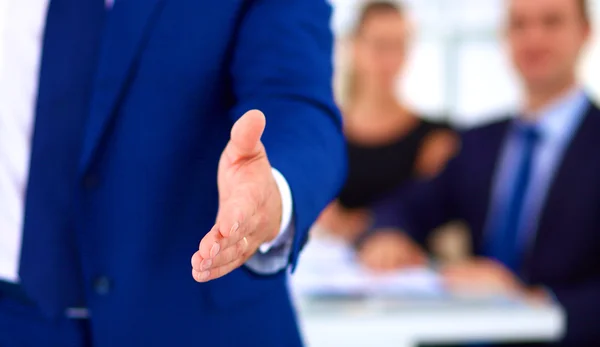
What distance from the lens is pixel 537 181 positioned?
99.0 inches

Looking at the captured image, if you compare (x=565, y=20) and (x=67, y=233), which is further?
(x=565, y=20)

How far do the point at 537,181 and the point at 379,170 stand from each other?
130 cm

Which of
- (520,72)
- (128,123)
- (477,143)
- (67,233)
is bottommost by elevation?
(67,233)

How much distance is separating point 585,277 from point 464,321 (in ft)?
2.60

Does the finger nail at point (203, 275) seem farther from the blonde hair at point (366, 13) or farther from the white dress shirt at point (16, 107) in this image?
the blonde hair at point (366, 13)

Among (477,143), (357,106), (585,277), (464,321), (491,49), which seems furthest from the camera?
(491,49)

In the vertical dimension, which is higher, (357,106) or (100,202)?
(357,106)

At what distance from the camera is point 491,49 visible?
9.11m

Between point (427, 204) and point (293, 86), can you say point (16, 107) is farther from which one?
point (427, 204)

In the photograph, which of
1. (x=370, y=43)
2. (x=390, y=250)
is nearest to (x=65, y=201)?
(x=390, y=250)

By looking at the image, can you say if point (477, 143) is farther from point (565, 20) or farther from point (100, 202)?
point (100, 202)

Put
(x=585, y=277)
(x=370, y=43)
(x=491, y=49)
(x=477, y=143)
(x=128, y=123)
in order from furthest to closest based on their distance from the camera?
(x=491, y=49)
(x=370, y=43)
(x=477, y=143)
(x=585, y=277)
(x=128, y=123)

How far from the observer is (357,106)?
13.6ft

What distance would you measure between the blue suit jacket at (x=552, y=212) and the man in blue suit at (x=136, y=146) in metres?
1.46
